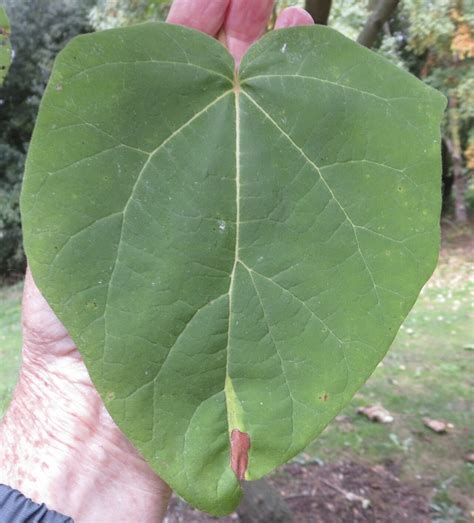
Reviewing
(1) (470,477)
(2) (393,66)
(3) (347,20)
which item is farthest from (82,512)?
(3) (347,20)

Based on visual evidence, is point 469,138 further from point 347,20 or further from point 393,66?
point 393,66

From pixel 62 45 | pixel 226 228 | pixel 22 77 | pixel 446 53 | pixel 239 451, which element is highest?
pixel 226 228

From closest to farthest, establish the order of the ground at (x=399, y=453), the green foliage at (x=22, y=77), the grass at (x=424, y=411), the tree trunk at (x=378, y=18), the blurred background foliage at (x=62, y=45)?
the tree trunk at (x=378, y=18) < the ground at (x=399, y=453) < the grass at (x=424, y=411) < the blurred background foliage at (x=62, y=45) < the green foliage at (x=22, y=77)

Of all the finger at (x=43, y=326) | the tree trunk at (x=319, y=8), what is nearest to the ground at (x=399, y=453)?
the finger at (x=43, y=326)

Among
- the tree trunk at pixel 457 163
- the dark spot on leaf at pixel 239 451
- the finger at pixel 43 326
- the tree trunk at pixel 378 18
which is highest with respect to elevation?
the tree trunk at pixel 378 18

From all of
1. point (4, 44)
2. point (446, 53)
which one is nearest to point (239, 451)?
point (4, 44)

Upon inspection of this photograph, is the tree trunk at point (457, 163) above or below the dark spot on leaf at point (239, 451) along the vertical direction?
below

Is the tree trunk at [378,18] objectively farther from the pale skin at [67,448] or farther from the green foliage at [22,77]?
the green foliage at [22,77]

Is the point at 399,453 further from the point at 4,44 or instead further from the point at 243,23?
the point at 4,44
